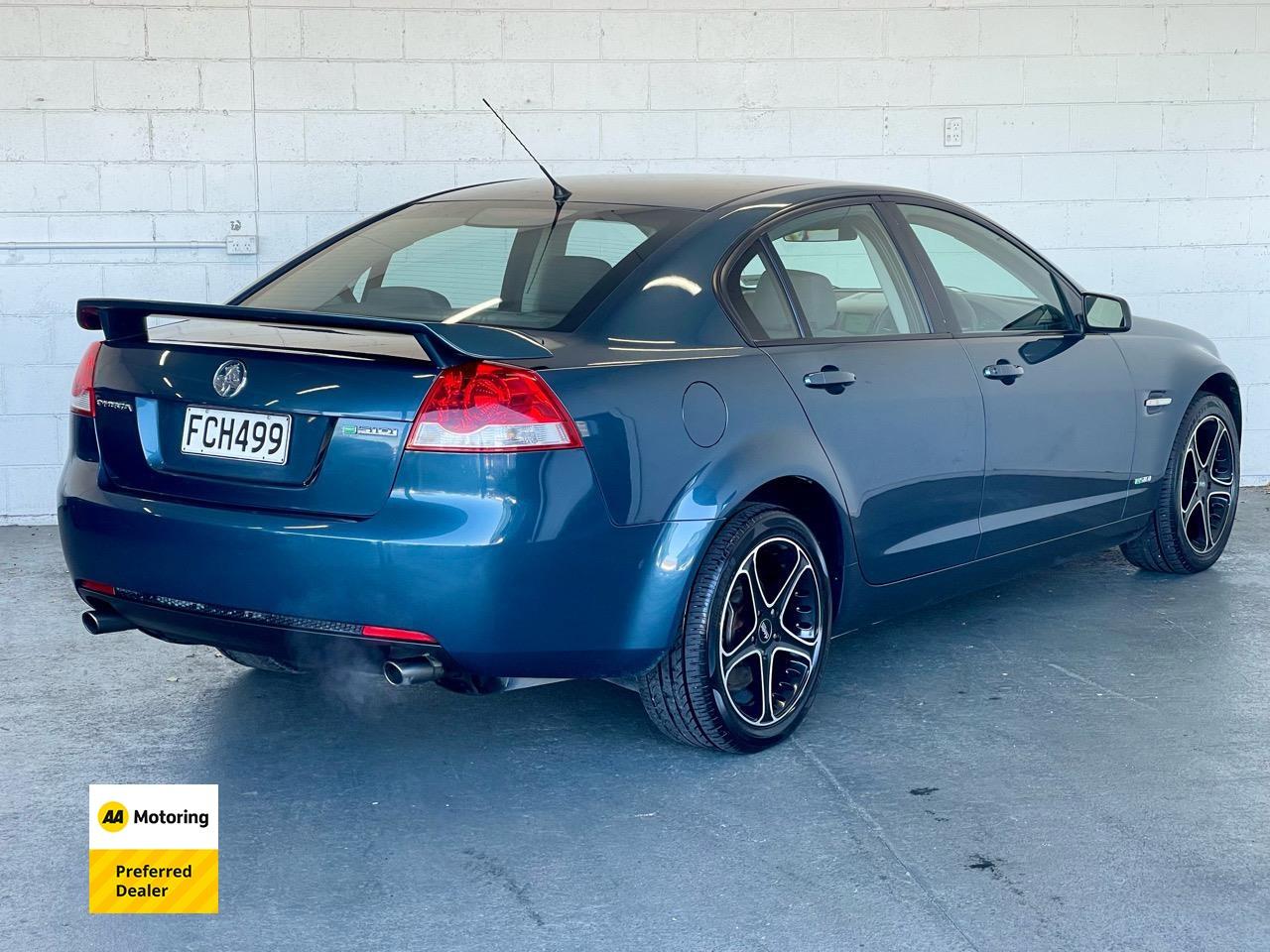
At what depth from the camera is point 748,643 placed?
386cm

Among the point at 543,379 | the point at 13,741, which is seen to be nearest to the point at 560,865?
the point at 543,379

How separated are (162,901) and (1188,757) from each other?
2424 mm

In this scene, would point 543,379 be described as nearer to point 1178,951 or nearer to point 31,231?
point 1178,951

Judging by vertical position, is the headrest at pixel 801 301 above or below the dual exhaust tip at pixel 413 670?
above

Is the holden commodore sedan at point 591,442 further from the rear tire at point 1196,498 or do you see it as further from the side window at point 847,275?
the rear tire at point 1196,498

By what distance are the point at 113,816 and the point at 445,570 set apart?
812 millimetres

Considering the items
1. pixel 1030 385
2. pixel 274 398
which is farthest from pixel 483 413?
pixel 1030 385

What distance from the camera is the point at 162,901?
3.01 m

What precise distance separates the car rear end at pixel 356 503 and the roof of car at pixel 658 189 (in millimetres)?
641

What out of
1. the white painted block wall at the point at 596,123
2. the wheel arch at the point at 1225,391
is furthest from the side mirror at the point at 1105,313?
the white painted block wall at the point at 596,123

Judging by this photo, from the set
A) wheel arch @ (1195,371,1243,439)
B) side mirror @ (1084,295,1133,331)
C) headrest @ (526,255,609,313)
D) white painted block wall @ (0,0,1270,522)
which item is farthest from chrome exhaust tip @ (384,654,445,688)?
white painted block wall @ (0,0,1270,522)

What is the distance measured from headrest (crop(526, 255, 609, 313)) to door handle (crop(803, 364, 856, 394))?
59 cm

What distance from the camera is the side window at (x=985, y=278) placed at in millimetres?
4629

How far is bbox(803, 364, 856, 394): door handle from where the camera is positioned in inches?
155
